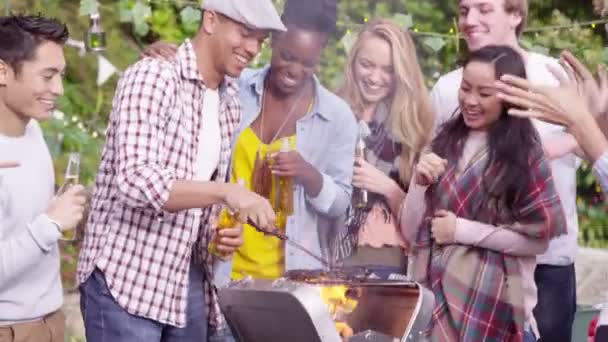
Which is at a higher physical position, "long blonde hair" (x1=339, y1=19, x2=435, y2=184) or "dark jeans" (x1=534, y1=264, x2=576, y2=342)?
"long blonde hair" (x1=339, y1=19, x2=435, y2=184)

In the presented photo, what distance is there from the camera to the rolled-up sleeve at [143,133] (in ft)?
10.6

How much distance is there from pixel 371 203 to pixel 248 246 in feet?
1.32

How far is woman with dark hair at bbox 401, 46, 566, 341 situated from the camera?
147 inches

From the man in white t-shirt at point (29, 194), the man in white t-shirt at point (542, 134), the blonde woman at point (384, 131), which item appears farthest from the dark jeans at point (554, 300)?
the man in white t-shirt at point (29, 194)

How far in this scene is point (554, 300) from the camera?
4.02 m

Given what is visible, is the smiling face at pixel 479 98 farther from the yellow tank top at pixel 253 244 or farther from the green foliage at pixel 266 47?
the yellow tank top at pixel 253 244

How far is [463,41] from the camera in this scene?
411cm

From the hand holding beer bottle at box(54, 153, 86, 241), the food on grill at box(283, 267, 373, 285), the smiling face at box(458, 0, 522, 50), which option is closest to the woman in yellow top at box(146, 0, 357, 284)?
the food on grill at box(283, 267, 373, 285)

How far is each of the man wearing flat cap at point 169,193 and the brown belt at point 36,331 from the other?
108mm

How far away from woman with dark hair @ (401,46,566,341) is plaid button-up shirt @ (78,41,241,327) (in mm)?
724

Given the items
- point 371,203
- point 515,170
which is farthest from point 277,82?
point 515,170

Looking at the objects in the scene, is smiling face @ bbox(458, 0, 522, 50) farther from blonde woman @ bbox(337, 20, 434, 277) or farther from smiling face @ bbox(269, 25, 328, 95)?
smiling face @ bbox(269, 25, 328, 95)

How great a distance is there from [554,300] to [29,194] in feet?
5.40

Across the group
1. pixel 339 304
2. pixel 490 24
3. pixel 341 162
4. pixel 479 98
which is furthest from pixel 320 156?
pixel 339 304
